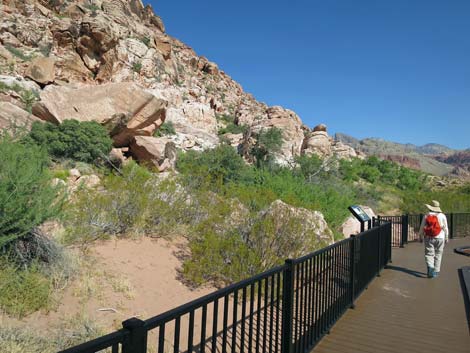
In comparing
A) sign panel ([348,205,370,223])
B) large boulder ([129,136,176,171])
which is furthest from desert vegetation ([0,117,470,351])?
large boulder ([129,136,176,171])

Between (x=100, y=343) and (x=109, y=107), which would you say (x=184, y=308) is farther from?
(x=109, y=107)

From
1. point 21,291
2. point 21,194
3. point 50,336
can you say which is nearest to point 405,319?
point 50,336

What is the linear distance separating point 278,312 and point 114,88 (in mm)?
19737

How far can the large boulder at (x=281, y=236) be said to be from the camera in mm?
7703

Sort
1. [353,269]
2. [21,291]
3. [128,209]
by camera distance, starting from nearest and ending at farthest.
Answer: [21,291] < [353,269] < [128,209]

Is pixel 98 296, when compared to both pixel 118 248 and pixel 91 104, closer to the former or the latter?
pixel 118 248

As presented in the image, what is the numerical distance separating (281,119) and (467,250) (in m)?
21.8

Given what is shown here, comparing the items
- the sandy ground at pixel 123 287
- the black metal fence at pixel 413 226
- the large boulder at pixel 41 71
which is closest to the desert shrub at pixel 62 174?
the sandy ground at pixel 123 287

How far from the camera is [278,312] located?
141 inches

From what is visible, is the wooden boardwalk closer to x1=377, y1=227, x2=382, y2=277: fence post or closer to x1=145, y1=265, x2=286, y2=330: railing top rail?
x1=377, y1=227, x2=382, y2=277: fence post

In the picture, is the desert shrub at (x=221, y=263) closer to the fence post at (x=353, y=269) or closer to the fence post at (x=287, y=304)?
the fence post at (x=353, y=269)

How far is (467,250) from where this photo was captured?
11500mm

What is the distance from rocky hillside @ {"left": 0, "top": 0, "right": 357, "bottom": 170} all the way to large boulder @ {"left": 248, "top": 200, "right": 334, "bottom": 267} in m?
12.9

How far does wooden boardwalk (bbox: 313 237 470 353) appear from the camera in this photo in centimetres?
434
